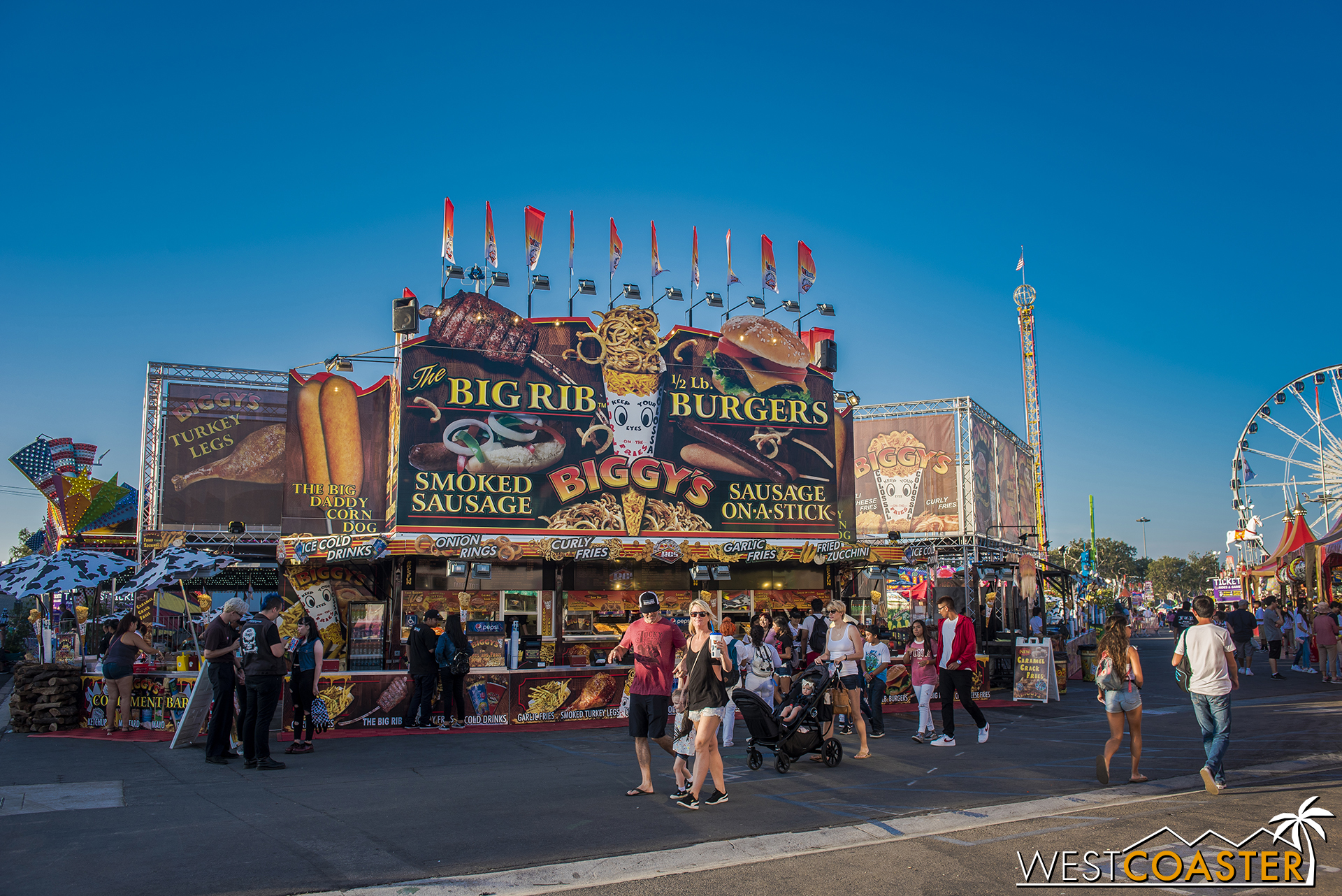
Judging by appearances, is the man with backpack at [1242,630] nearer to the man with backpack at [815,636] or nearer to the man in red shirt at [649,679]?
the man with backpack at [815,636]

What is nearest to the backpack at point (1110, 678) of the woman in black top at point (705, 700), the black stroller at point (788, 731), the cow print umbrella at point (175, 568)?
the black stroller at point (788, 731)

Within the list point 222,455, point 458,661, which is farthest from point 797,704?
point 222,455

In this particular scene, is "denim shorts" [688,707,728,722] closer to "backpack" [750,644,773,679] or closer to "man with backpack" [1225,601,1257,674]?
"backpack" [750,644,773,679]

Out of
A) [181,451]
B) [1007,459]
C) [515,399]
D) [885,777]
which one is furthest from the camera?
[1007,459]

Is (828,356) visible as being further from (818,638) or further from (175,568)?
(175,568)

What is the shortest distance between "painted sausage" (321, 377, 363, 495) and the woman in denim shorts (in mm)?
21818

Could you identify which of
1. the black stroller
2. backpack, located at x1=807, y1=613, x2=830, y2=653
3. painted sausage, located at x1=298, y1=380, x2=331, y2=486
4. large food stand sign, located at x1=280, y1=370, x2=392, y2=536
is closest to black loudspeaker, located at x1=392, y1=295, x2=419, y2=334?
large food stand sign, located at x1=280, y1=370, x2=392, y2=536

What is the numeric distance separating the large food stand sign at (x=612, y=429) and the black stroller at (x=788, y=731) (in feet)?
38.9

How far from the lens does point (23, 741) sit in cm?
1251

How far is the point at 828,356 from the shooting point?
2502 cm

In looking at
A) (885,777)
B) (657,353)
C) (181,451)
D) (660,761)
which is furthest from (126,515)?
(885,777)

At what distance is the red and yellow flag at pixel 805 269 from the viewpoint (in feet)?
85.8

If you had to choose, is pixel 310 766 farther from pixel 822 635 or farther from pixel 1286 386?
pixel 1286 386

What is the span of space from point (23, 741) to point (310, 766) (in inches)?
202
